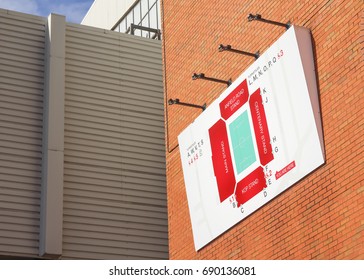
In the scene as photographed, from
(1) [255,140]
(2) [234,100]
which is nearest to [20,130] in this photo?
(2) [234,100]

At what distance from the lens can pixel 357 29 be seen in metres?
13.8

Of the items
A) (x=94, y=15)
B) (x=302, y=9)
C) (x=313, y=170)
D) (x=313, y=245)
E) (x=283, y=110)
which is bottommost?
(x=313, y=245)

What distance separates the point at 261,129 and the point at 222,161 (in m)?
1.51

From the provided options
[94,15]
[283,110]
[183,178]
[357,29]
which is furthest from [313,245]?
[94,15]

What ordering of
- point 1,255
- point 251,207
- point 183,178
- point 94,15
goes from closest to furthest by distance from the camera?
1. point 251,207
2. point 183,178
3. point 1,255
4. point 94,15

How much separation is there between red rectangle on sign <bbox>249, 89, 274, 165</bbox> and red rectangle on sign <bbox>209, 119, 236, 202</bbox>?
1.07m

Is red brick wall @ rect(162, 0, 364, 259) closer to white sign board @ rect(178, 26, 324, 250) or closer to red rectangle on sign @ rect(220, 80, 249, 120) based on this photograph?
white sign board @ rect(178, 26, 324, 250)

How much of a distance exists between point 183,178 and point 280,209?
4.12 m

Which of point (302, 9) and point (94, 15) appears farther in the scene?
point (94, 15)

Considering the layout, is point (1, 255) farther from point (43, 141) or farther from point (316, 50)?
point (316, 50)

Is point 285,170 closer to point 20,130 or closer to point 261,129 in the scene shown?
point 261,129

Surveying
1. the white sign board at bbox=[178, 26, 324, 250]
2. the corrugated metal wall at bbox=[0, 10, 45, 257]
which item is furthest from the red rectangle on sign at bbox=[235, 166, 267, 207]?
the corrugated metal wall at bbox=[0, 10, 45, 257]

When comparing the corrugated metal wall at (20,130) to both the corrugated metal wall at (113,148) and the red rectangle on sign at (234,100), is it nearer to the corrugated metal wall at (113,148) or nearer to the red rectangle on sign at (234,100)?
the corrugated metal wall at (113,148)

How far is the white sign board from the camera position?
1465 centimetres
